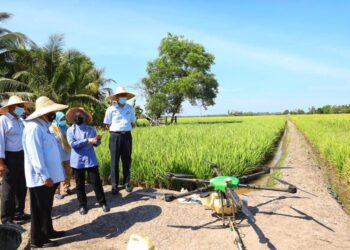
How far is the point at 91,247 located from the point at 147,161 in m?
2.69

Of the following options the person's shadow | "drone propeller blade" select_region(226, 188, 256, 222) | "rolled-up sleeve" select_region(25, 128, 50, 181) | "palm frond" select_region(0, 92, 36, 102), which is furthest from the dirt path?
"palm frond" select_region(0, 92, 36, 102)

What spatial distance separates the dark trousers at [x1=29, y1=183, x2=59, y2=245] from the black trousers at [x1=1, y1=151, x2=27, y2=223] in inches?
31.2

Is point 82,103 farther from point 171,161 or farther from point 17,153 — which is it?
point 17,153

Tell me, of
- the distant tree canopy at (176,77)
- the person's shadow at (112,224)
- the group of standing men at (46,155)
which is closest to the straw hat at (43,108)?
the group of standing men at (46,155)

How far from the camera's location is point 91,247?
378cm

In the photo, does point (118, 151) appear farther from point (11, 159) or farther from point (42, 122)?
point (42, 122)

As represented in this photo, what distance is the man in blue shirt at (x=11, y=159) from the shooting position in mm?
4323

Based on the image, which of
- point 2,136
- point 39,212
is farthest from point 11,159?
point 39,212

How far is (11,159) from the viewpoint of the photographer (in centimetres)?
445

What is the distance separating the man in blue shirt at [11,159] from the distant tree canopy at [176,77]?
96.6 ft

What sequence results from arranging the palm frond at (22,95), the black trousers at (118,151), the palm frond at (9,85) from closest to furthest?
1. the black trousers at (118,151)
2. the palm frond at (22,95)
3. the palm frond at (9,85)

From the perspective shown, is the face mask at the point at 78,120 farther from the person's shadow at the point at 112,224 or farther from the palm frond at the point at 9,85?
the palm frond at the point at 9,85

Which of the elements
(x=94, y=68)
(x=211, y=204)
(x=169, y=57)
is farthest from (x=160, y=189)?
(x=169, y=57)

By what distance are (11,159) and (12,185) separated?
324mm
